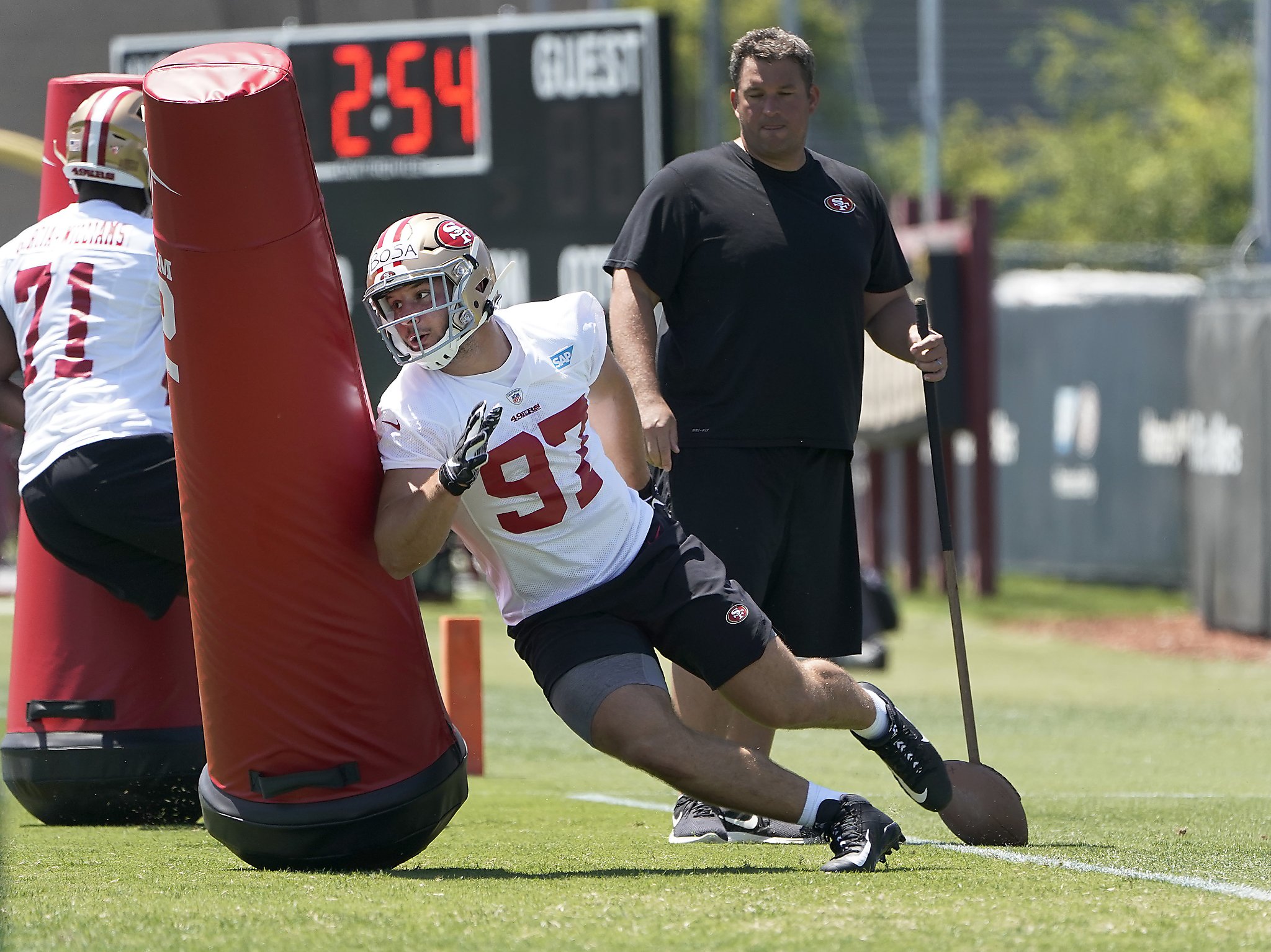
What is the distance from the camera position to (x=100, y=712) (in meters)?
5.71

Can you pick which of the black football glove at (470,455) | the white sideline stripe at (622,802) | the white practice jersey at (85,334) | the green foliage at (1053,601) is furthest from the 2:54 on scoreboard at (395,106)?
the black football glove at (470,455)

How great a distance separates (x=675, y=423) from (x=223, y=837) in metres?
1.63

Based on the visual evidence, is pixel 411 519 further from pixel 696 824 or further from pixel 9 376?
pixel 9 376

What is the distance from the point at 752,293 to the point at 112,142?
1.95m

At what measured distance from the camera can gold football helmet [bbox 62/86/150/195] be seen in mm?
5781

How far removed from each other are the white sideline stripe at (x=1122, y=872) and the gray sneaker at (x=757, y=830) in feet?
1.22

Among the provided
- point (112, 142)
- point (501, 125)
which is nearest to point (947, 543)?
point (112, 142)

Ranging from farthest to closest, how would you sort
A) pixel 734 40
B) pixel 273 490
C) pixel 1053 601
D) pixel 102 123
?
pixel 734 40
pixel 1053 601
pixel 102 123
pixel 273 490

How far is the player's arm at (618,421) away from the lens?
4945 mm

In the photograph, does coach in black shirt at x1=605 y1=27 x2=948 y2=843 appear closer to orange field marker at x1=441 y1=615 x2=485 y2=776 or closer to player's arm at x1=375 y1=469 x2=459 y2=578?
player's arm at x1=375 y1=469 x2=459 y2=578

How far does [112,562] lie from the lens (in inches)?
221

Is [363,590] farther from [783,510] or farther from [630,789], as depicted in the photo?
[630,789]

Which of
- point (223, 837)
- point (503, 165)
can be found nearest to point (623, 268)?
point (223, 837)

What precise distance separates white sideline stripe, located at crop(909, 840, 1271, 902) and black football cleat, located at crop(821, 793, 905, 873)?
351mm
